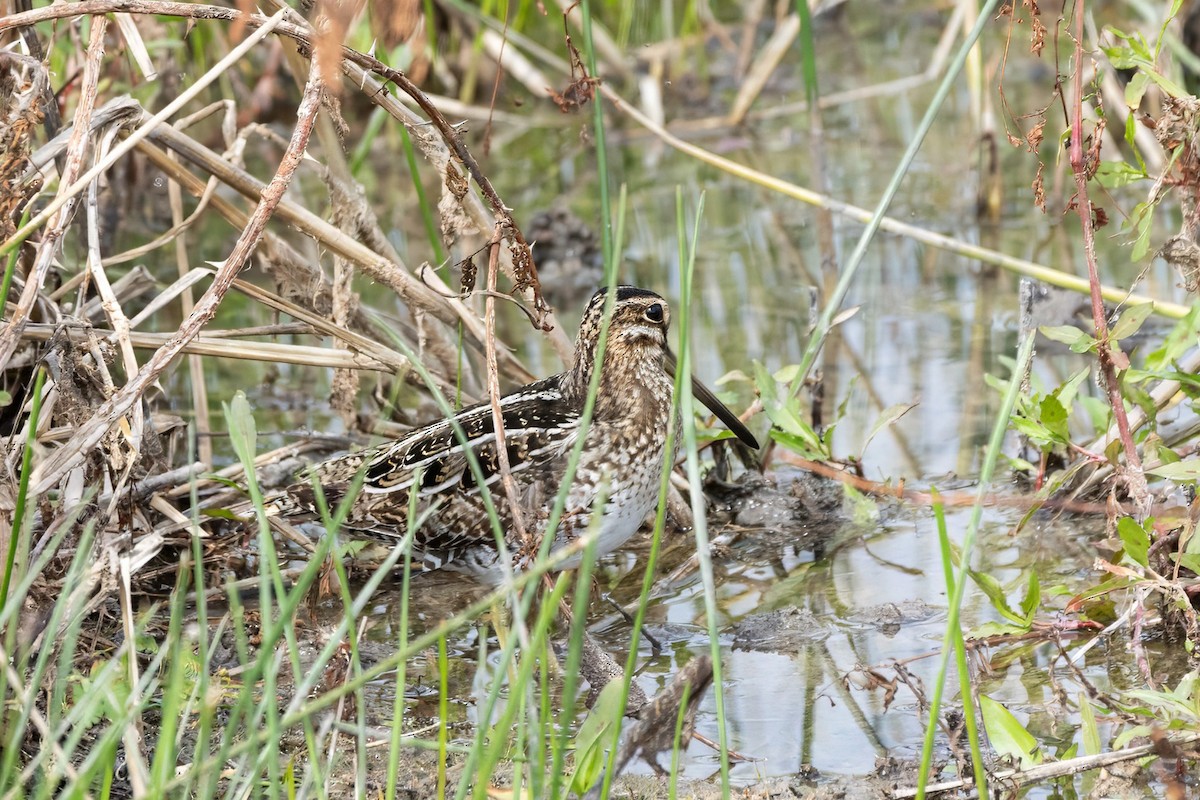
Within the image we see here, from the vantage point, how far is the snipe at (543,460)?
358 centimetres

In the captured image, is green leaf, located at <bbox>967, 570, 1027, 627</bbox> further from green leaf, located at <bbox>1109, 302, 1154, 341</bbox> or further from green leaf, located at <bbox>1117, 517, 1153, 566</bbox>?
green leaf, located at <bbox>1109, 302, 1154, 341</bbox>

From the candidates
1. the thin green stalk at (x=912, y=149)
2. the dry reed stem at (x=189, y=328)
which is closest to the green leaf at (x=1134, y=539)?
the thin green stalk at (x=912, y=149)

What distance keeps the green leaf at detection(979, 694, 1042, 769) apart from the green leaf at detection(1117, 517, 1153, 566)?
47 cm

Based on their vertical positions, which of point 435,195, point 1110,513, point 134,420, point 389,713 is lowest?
point 389,713

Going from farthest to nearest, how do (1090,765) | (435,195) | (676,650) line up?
(435,195)
(676,650)
(1090,765)

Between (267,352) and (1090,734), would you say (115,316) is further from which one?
(1090,734)

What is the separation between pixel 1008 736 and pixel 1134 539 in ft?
1.72

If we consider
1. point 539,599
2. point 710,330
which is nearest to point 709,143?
point 710,330

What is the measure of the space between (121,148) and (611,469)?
4.53ft

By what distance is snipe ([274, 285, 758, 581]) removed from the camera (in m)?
3.58

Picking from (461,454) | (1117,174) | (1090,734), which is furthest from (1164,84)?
(461,454)

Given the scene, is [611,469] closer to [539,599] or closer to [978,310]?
[539,599]

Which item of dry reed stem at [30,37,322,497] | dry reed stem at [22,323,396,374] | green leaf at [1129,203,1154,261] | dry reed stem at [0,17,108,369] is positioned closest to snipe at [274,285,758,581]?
dry reed stem at [22,323,396,374]

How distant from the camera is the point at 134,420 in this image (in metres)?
3.11
